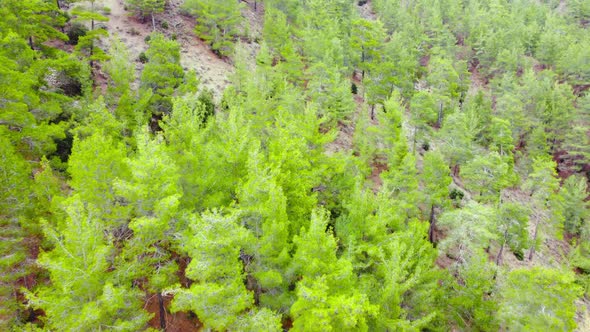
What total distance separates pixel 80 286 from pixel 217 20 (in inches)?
1819

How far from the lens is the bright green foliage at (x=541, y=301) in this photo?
1917cm

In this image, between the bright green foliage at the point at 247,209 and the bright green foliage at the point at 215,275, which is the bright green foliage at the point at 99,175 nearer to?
the bright green foliage at the point at 247,209

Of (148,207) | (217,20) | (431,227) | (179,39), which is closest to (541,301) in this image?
(431,227)

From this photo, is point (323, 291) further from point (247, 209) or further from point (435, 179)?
point (435, 179)

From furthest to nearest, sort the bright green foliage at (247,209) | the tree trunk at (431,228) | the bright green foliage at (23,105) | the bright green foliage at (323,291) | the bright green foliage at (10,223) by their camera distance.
Answer: the tree trunk at (431,228)
the bright green foliage at (23,105)
the bright green foliage at (10,223)
the bright green foliage at (247,209)
the bright green foliage at (323,291)

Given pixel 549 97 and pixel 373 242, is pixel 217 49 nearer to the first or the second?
pixel 373 242

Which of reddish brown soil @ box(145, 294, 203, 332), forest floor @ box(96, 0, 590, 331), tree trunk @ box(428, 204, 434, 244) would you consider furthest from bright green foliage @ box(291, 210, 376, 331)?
forest floor @ box(96, 0, 590, 331)

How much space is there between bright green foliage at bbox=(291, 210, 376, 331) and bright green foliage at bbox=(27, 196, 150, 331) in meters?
7.50

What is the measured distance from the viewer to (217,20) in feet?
174

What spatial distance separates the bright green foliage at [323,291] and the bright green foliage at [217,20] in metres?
40.2

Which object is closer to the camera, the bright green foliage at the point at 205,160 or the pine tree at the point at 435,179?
the bright green foliage at the point at 205,160

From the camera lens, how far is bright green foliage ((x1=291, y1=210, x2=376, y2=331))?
15758mm

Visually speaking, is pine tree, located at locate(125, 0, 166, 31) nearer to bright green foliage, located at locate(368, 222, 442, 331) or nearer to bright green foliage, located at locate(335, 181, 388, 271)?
bright green foliage, located at locate(335, 181, 388, 271)

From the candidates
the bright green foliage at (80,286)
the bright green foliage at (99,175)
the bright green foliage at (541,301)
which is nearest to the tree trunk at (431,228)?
the bright green foliage at (541,301)
